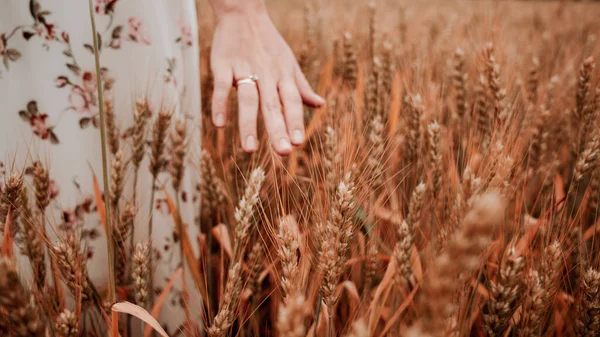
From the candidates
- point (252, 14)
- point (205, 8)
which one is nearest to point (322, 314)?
point (252, 14)

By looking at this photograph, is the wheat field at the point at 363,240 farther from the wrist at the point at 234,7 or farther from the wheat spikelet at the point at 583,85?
the wrist at the point at 234,7

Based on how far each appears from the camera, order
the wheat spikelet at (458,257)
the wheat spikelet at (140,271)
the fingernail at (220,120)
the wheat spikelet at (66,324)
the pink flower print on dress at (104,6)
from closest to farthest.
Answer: the wheat spikelet at (458,257) < the wheat spikelet at (66,324) < the wheat spikelet at (140,271) < the pink flower print on dress at (104,6) < the fingernail at (220,120)

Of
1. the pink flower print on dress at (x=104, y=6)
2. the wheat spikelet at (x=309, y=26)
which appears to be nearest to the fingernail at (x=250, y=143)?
the pink flower print on dress at (x=104, y=6)

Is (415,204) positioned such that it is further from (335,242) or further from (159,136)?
(159,136)

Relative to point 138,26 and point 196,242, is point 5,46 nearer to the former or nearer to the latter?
point 138,26

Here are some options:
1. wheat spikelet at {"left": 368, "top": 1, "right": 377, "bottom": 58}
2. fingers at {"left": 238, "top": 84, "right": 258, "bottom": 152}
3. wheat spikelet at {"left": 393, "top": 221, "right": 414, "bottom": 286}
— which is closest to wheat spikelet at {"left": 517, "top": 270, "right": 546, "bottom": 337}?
wheat spikelet at {"left": 393, "top": 221, "right": 414, "bottom": 286}

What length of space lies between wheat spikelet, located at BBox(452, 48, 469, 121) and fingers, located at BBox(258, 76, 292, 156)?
53 centimetres

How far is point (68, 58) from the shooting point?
675 mm

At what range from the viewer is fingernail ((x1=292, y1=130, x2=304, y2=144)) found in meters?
0.79

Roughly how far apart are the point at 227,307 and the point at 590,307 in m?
0.51

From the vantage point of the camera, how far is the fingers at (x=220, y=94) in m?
0.79

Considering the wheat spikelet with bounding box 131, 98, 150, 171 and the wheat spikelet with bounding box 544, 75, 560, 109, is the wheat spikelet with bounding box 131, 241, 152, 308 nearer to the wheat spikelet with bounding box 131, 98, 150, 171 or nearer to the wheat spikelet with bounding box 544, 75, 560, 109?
the wheat spikelet with bounding box 131, 98, 150, 171

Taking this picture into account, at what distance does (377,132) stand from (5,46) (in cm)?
67

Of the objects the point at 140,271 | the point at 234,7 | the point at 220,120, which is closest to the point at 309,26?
the point at 234,7
